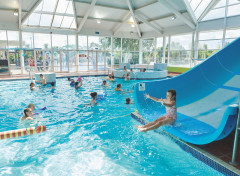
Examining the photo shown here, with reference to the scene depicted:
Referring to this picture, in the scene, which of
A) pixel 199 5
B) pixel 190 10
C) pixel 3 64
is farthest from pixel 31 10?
pixel 199 5

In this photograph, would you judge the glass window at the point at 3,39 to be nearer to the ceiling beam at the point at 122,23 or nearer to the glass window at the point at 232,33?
the ceiling beam at the point at 122,23

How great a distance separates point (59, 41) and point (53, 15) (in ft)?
8.27

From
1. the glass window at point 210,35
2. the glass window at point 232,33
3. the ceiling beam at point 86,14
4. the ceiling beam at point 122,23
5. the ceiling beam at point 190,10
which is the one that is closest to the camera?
the ceiling beam at point 190,10

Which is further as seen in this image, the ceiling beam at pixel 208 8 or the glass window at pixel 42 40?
the glass window at pixel 42 40

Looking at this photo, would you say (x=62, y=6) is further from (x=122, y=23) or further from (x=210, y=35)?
(x=210, y=35)

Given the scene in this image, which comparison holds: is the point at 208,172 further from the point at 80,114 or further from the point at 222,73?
the point at 80,114

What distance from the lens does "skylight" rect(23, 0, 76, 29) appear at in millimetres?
13356

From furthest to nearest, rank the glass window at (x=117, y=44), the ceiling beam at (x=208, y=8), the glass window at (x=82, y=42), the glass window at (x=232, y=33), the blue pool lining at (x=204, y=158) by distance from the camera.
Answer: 1. the glass window at (x=117, y=44)
2. the glass window at (x=82, y=42)
3. the ceiling beam at (x=208, y=8)
4. the glass window at (x=232, y=33)
5. the blue pool lining at (x=204, y=158)

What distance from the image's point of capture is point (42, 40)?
51.3 feet

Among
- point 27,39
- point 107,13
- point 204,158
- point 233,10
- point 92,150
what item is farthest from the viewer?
point 107,13

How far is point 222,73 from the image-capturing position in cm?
509

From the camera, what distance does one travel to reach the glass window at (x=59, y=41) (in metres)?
16.1

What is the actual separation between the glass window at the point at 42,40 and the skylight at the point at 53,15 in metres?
0.88

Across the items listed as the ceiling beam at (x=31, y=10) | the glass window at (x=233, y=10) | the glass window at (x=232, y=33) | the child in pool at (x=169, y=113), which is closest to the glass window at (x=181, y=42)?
the glass window at (x=232, y=33)
